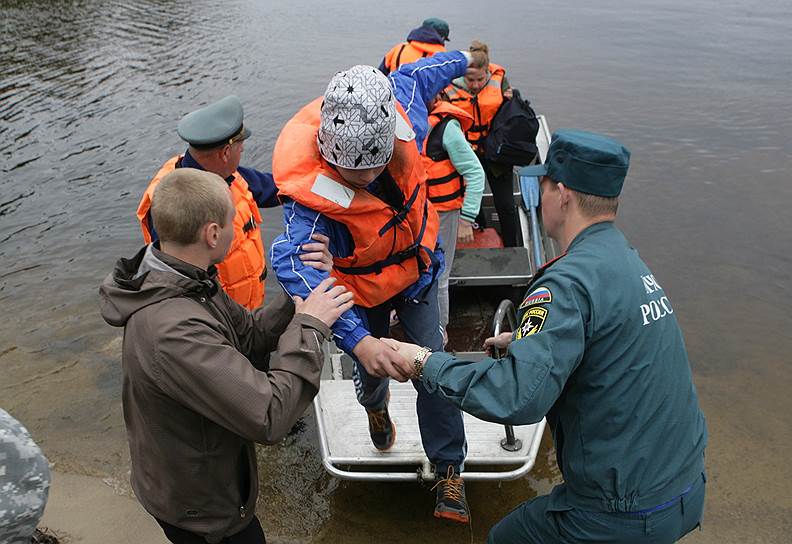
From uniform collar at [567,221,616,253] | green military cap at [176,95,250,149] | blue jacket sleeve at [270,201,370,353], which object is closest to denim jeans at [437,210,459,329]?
green military cap at [176,95,250,149]

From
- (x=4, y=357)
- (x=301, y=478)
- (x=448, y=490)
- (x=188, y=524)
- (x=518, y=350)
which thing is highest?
(x=518, y=350)

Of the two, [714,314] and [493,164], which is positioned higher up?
[493,164]

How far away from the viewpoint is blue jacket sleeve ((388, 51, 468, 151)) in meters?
3.50

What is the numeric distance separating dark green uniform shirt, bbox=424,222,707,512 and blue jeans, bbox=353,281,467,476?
3.55 feet

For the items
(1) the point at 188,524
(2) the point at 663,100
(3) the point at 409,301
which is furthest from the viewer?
(2) the point at 663,100

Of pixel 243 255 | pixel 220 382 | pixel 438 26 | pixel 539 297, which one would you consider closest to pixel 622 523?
pixel 539 297

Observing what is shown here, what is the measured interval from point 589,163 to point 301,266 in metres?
1.27

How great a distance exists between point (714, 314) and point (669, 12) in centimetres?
1856

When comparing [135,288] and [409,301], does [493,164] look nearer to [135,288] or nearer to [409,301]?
[409,301]

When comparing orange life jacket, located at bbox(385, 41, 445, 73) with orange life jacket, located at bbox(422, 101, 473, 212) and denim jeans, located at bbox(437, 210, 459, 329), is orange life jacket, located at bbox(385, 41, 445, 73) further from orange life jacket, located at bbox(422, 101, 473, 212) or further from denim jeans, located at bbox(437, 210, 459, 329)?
denim jeans, located at bbox(437, 210, 459, 329)

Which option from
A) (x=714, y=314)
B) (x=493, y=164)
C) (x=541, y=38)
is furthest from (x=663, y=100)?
(x=493, y=164)

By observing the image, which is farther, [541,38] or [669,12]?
[669,12]

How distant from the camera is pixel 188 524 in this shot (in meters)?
2.36

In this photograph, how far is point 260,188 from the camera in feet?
13.4
